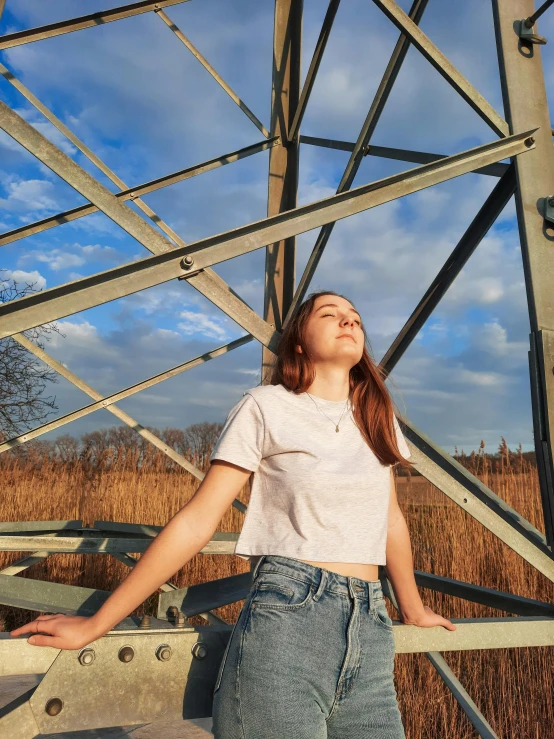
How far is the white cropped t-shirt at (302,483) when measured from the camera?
151 centimetres

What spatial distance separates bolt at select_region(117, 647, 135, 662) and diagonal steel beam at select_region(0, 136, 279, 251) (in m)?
2.28

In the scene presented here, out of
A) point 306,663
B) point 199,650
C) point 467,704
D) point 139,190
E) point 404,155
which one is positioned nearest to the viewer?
point 306,663

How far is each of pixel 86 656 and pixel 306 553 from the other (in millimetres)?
538

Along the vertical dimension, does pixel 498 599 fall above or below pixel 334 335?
below

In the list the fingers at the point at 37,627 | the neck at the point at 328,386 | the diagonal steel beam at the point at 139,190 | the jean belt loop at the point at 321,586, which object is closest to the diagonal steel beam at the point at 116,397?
the diagonal steel beam at the point at 139,190

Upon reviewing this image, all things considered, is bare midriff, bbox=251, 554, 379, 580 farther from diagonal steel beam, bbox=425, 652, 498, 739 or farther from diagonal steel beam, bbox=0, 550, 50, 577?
diagonal steel beam, bbox=0, 550, 50, 577

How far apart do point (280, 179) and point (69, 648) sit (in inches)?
118

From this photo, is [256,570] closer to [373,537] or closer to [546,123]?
[373,537]

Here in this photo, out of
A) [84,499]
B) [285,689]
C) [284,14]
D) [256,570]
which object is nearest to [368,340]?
[256,570]

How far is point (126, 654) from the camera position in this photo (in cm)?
146

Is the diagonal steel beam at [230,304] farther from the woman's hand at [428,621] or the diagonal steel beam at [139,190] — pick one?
the diagonal steel beam at [139,190]

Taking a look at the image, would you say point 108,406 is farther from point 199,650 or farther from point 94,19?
point 199,650

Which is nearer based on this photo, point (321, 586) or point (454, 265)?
point (321, 586)

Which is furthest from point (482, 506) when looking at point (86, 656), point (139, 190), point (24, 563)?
point (24, 563)
